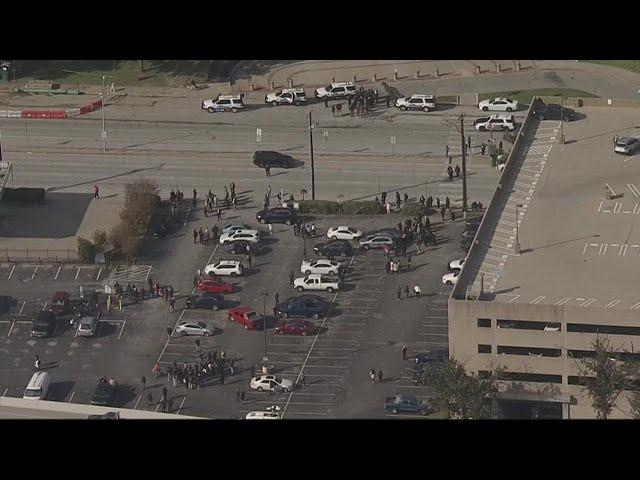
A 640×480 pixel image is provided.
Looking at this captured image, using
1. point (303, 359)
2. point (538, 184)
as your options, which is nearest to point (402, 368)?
point (303, 359)

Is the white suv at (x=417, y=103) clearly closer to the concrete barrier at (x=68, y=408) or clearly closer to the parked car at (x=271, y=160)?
the parked car at (x=271, y=160)

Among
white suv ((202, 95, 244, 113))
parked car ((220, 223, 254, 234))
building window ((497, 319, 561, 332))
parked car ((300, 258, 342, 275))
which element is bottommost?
parked car ((300, 258, 342, 275))

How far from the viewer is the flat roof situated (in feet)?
175

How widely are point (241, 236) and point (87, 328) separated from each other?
28.2 feet

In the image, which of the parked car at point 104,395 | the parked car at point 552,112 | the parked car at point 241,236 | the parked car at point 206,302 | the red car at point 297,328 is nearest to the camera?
the parked car at point 104,395

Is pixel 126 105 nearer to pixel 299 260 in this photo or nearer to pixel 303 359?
pixel 299 260

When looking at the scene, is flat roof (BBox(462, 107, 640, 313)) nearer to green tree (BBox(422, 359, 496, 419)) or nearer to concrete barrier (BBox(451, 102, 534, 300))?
concrete barrier (BBox(451, 102, 534, 300))

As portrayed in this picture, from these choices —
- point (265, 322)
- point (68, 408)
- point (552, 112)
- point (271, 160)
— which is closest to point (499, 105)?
point (552, 112)

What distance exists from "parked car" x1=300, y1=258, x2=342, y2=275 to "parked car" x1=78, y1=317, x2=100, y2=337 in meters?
7.75

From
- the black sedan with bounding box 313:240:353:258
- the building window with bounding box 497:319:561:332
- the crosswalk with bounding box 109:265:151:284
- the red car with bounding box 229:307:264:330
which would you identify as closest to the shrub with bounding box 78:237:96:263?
the crosswalk with bounding box 109:265:151:284

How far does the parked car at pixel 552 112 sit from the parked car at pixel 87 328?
21643 mm

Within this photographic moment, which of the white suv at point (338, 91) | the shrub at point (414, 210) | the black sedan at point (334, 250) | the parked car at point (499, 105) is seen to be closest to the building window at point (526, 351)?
the black sedan at point (334, 250)

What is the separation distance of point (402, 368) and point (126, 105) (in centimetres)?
2907

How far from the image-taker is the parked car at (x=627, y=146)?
66688 millimetres
